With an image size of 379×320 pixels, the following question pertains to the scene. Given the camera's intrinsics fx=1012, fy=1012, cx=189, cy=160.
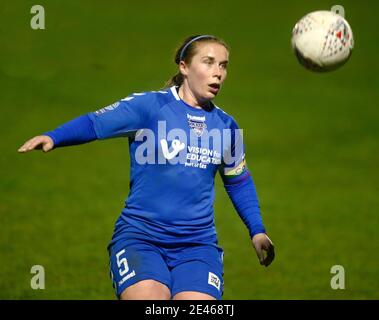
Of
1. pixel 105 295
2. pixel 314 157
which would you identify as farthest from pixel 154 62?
pixel 105 295

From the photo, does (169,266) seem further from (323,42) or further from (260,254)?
(323,42)

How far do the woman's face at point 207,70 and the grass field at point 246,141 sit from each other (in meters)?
2.91

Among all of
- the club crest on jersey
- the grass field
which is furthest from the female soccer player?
the grass field

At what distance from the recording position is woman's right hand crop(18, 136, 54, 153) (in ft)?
21.0

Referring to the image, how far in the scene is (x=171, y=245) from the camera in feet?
22.7

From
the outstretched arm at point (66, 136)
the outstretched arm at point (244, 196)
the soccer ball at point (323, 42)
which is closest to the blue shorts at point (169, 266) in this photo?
the outstretched arm at point (244, 196)

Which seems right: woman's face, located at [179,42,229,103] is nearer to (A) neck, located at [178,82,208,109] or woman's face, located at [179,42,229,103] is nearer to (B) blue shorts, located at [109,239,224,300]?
(A) neck, located at [178,82,208,109]

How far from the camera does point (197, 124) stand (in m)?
7.18

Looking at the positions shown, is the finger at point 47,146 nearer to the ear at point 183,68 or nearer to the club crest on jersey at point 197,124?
the club crest on jersey at point 197,124

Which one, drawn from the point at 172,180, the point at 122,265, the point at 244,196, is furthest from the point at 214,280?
the point at 244,196

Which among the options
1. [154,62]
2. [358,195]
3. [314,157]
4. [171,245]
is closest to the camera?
[171,245]

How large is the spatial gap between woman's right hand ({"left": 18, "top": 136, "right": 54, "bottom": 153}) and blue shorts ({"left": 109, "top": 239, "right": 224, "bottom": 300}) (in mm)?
868

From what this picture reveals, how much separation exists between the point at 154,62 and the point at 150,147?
16.8 metres
